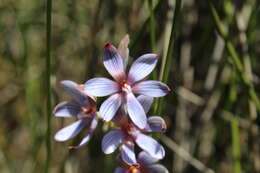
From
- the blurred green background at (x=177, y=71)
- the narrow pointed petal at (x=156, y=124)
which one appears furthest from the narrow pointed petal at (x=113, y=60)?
the blurred green background at (x=177, y=71)

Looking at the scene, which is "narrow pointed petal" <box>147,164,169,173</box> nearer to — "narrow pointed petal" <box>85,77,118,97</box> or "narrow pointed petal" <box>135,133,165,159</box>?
"narrow pointed petal" <box>135,133,165,159</box>

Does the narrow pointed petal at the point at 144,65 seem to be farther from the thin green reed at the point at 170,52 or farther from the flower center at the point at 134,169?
the flower center at the point at 134,169

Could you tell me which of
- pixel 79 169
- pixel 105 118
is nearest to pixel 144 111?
pixel 105 118

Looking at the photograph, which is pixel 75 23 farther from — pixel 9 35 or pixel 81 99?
pixel 81 99

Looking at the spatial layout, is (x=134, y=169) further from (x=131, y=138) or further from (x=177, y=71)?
(x=177, y=71)

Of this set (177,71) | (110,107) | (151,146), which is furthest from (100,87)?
(177,71)

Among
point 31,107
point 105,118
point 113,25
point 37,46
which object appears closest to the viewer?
point 105,118

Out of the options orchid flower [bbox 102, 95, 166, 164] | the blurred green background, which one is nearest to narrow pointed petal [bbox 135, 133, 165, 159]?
orchid flower [bbox 102, 95, 166, 164]
